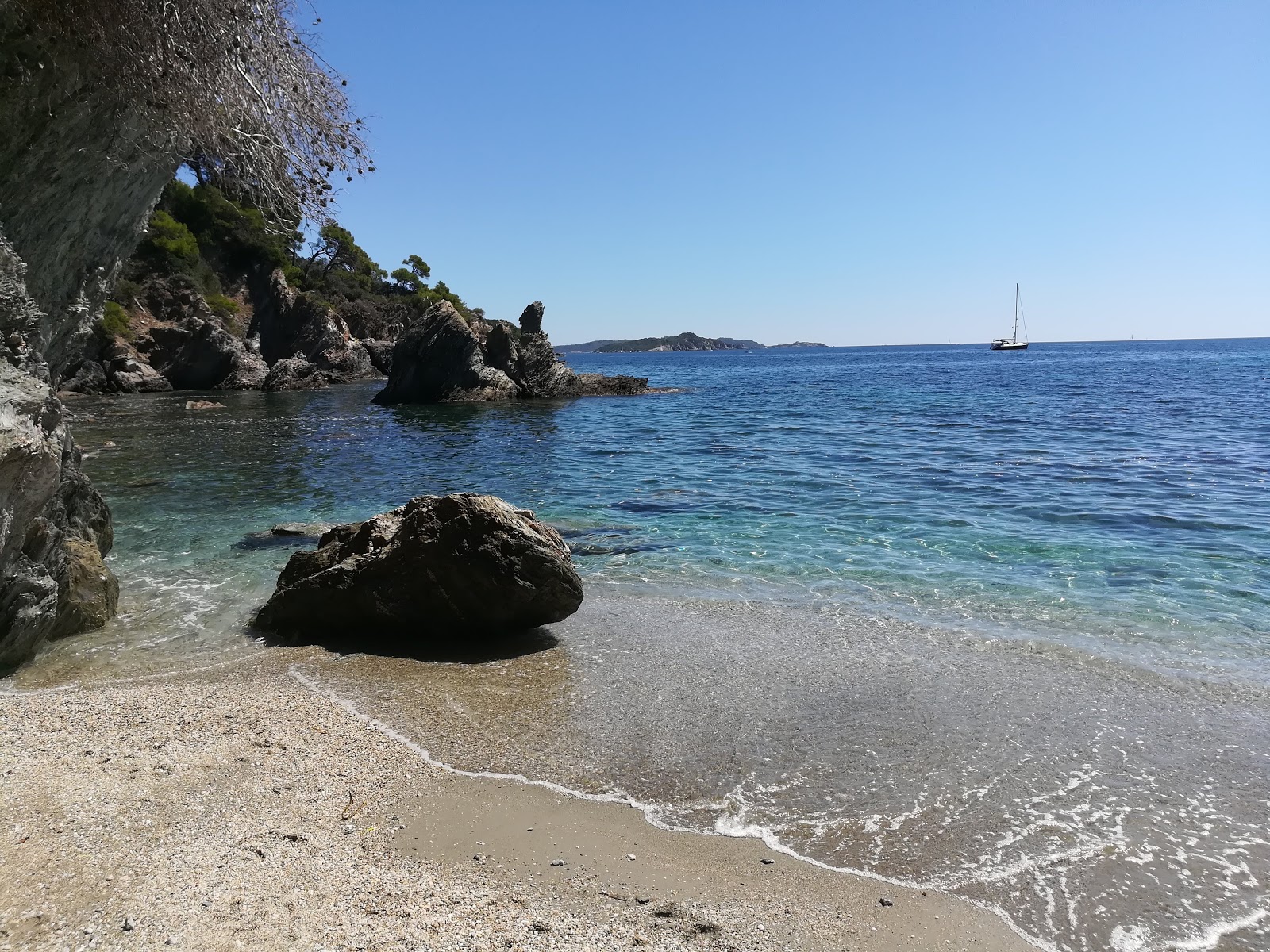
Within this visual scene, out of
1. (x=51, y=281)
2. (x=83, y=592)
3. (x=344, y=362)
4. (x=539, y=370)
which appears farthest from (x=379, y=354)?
(x=83, y=592)

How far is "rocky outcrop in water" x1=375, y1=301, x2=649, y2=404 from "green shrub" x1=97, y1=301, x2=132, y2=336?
55.1 feet

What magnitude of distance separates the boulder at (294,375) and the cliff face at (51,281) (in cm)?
4812

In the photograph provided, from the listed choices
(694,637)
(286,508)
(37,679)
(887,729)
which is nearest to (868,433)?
(286,508)

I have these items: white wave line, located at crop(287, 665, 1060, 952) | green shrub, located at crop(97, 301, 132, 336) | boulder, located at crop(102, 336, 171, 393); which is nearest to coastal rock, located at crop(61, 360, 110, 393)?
boulder, located at crop(102, 336, 171, 393)

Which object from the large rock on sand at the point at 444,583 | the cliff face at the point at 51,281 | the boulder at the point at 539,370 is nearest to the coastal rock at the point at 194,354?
the boulder at the point at 539,370

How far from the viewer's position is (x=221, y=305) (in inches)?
2415

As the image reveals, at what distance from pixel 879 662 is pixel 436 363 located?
41036 mm

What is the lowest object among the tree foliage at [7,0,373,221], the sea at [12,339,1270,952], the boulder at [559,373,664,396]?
the sea at [12,339,1270,952]

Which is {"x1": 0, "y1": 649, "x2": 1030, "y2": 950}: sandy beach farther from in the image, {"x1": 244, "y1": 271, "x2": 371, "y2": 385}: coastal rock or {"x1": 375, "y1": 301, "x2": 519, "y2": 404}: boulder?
{"x1": 244, "y1": 271, "x2": 371, "y2": 385}: coastal rock

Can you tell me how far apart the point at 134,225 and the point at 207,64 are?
2.21 m

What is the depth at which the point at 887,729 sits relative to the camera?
20.2 feet

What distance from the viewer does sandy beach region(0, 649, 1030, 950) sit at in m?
3.73

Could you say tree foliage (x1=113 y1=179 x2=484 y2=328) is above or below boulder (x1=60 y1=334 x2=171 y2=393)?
above

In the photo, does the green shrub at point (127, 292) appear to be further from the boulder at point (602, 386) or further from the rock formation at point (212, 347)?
the boulder at point (602, 386)
